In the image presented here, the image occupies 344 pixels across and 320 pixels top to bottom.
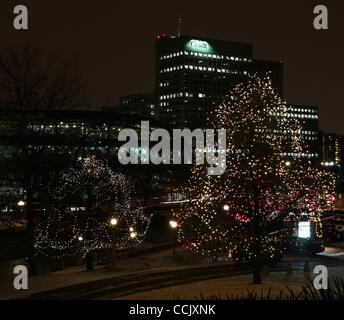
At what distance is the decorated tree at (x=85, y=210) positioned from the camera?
3191 centimetres

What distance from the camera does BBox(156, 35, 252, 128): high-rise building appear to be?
169 meters

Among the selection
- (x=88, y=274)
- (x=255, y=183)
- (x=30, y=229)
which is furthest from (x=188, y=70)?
(x=255, y=183)

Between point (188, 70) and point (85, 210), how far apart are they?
142214 millimetres

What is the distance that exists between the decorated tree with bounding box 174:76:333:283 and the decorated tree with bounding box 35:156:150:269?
796 cm

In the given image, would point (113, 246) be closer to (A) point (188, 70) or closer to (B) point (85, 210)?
(B) point (85, 210)

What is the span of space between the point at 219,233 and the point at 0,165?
12669mm

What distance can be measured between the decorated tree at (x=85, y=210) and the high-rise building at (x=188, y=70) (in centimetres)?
13163

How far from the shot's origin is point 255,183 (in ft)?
77.9

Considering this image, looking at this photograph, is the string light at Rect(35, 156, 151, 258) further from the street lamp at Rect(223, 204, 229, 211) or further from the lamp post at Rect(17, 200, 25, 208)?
the street lamp at Rect(223, 204, 229, 211)

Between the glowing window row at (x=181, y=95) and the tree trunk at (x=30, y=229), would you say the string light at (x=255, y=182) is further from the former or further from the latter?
the glowing window row at (x=181, y=95)
